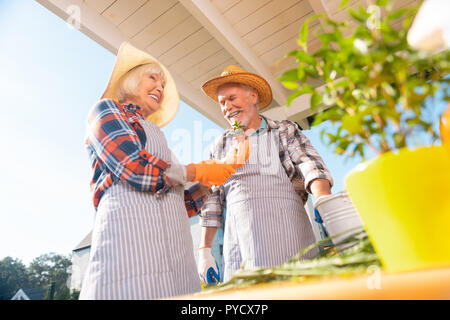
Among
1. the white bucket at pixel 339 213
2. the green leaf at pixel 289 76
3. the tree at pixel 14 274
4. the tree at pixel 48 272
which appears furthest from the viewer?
the tree at pixel 48 272

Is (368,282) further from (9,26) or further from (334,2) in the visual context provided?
(9,26)

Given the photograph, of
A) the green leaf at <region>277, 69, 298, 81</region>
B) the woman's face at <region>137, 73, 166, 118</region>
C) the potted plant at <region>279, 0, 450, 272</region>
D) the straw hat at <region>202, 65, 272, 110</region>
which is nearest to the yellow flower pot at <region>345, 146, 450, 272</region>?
the potted plant at <region>279, 0, 450, 272</region>

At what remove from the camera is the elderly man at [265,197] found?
142cm

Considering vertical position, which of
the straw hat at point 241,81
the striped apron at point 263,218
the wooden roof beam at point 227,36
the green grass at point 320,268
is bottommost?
the green grass at point 320,268

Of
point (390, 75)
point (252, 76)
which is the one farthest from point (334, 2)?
point (390, 75)

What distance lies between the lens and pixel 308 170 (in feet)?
4.30

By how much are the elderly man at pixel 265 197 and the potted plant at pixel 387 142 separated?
76cm

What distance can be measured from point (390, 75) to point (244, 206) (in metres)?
1.18

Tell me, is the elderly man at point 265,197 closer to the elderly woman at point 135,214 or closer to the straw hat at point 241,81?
the straw hat at point 241,81

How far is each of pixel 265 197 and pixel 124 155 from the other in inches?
33.0

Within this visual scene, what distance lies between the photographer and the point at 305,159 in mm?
1433

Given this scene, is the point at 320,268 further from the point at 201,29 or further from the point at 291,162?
the point at 201,29

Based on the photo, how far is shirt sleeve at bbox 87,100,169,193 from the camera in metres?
0.95

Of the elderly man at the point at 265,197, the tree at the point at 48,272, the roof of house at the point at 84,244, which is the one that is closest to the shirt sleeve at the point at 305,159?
the elderly man at the point at 265,197
